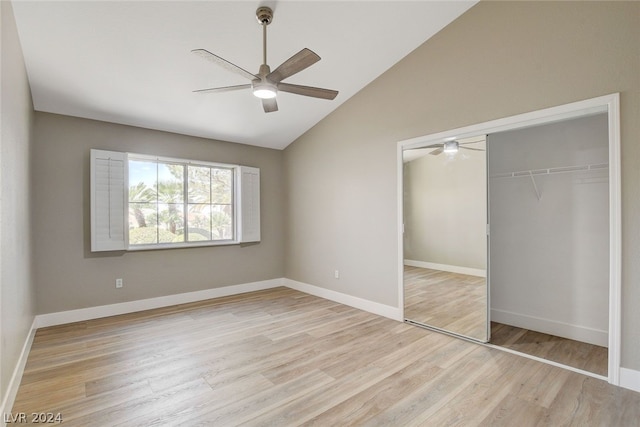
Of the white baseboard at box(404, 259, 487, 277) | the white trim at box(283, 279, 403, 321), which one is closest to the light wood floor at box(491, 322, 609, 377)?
the white baseboard at box(404, 259, 487, 277)

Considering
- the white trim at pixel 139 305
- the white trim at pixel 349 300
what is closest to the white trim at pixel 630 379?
the white trim at pixel 349 300

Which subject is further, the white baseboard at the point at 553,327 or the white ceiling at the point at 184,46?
the white baseboard at the point at 553,327

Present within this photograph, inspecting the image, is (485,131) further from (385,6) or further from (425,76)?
(385,6)

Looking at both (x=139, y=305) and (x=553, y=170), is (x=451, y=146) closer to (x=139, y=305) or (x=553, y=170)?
(x=553, y=170)

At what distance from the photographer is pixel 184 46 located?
2969 millimetres

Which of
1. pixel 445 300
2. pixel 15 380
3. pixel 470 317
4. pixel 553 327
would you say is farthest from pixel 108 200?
pixel 553 327

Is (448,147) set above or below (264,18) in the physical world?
below

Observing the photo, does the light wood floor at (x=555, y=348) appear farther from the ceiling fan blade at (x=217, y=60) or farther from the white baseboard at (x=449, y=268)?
the ceiling fan blade at (x=217, y=60)

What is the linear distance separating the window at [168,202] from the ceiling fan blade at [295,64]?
2.80 meters

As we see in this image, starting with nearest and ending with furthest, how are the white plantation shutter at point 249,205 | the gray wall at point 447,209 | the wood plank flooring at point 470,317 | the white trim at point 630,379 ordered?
the white trim at point 630,379 < the wood plank flooring at point 470,317 < the gray wall at point 447,209 < the white plantation shutter at point 249,205

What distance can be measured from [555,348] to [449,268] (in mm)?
1211

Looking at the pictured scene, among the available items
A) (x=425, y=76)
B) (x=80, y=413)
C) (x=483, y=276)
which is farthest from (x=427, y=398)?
(x=425, y=76)

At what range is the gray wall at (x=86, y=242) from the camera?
3631 mm

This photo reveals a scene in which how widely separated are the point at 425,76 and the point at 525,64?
103 centimetres
